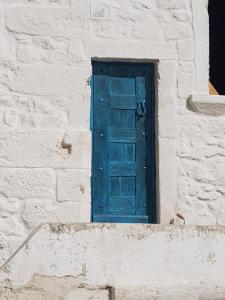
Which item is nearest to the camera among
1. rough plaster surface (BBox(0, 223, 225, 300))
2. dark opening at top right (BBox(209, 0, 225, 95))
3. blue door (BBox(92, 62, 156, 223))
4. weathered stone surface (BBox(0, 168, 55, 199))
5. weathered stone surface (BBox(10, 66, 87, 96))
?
rough plaster surface (BBox(0, 223, 225, 300))

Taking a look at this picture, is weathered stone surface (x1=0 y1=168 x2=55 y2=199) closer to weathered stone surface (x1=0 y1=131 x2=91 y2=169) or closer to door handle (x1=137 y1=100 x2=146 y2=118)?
weathered stone surface (x1=0 y1=131 x2=91 y2=169)

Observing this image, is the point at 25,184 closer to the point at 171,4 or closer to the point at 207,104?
the point at 207,104

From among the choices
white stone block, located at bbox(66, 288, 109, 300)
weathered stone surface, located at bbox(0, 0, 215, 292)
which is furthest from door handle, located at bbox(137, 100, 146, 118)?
white stone block, located at bbox(66, 288, 109, 300)

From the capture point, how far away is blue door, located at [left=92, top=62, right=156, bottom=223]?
19.2 ft

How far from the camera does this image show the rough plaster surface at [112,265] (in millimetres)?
4066

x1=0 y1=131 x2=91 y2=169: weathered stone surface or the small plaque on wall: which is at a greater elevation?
the small plaque on wall

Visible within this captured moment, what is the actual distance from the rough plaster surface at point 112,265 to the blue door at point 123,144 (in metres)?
1.63

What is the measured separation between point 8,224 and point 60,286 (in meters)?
1.55

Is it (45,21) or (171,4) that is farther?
(171,4)

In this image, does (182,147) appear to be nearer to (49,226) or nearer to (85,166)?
(85,166)

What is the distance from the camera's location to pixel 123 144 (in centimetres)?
589

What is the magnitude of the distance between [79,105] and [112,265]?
1.93m

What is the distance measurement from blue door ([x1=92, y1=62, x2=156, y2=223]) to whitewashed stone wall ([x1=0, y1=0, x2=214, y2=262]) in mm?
136

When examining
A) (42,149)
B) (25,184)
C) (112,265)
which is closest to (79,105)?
(42,149)
